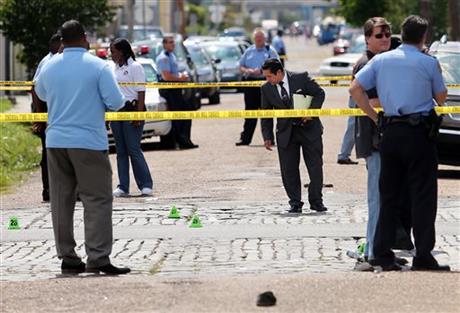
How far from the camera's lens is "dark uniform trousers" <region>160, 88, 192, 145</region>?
24344 mm

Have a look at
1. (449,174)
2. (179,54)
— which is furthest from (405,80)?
(179,54)

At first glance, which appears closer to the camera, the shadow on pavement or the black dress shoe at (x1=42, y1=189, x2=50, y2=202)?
the black dress shoe at (x1=42, y1=189, x2=50, y2=202)

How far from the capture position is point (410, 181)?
10.7m

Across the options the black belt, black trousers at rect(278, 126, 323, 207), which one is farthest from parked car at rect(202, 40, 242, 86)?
the black belt

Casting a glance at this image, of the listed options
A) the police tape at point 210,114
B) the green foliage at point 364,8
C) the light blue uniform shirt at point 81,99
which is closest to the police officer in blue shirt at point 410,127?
the light blue uniform shirt at point 81,99

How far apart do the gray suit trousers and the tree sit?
→ 70.7ft

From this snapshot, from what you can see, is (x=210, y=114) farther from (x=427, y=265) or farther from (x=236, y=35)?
(x=236, y=35)

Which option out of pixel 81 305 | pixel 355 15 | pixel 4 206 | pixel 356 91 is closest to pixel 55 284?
pixel 81 305

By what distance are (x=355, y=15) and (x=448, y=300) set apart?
48.5m

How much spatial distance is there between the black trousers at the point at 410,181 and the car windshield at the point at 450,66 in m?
8.94

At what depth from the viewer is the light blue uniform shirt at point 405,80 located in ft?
35.1

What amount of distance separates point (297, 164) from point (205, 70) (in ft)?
76.8

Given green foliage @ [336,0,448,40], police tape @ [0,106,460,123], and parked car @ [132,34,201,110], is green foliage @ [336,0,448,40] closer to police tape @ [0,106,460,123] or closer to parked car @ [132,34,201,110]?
parked car @ [132,34,201,110]

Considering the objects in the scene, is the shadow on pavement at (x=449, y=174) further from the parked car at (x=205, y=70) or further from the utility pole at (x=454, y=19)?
the utility pole at (x=454, y=19)
